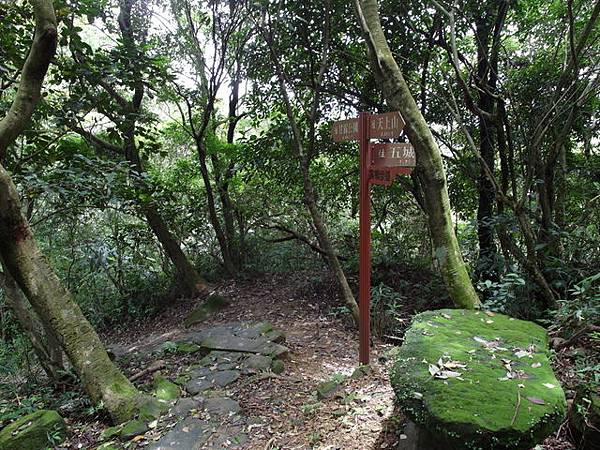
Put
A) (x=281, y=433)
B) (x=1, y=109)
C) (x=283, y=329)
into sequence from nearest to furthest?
(x=281, y=433) → (x=1, y=109) → (x=283, y=329)

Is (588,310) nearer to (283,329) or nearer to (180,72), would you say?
(283,329)

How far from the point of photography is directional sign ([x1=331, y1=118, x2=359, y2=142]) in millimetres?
3512

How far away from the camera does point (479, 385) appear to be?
2.08 meters

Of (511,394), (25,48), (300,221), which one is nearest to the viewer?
(511,394)

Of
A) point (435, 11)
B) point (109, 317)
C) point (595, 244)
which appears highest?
point (435, 11)

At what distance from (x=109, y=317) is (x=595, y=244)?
7.67 m

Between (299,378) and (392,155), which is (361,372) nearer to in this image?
(299,378)

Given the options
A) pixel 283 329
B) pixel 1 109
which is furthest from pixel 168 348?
pixel 1 109

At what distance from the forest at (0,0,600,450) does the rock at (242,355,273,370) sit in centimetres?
3

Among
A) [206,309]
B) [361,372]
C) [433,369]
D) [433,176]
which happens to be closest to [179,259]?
[206,309]

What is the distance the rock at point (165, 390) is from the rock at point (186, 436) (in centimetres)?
46

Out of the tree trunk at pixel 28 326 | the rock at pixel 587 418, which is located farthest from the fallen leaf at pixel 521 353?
the tree trunk at pixel 28 326

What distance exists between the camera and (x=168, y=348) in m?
5.18

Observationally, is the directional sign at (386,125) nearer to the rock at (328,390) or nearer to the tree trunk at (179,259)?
the rock at (328,390)
